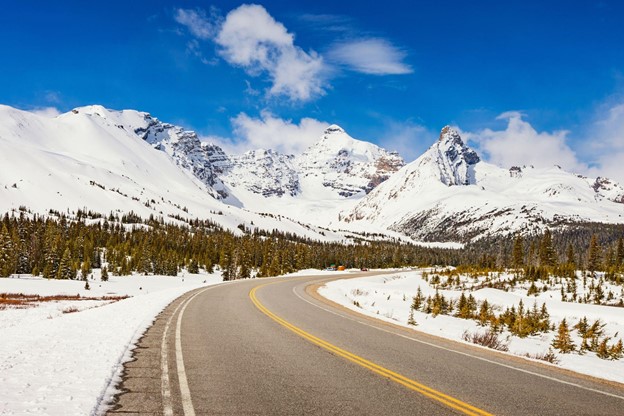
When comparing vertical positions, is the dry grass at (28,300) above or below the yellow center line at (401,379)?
below

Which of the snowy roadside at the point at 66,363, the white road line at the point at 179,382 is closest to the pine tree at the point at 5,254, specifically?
the snowy roadside at the point at 66,363

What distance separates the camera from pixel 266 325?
16.9 m

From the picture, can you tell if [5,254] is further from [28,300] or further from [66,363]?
[66,363]

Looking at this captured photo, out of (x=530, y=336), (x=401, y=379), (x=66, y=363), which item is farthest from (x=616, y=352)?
(x=66, y=363)

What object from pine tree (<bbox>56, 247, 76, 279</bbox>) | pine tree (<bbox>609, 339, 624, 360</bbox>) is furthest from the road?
pine tree (<bbox>56, 247, 76, 279</bbox>)

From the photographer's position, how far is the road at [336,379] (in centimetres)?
716

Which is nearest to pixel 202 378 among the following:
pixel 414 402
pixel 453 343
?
pixel 414 402

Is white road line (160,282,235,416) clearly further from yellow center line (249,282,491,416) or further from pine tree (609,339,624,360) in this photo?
pine tree (609,339,624,360)

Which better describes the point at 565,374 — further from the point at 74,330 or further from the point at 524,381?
the point at 74,330

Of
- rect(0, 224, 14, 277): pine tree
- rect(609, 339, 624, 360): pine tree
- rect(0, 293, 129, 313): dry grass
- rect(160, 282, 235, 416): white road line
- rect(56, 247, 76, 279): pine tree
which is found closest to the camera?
rect(160, 282, 235, 416): white road line

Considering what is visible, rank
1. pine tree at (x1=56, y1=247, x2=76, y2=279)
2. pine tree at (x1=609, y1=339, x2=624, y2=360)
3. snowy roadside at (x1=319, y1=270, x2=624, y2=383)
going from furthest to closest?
pine tree at (x1=56, y1=247, x2=76, y2=279), pine tree at (x1=609, y1=339, x2=624, y2=360), snowy roadside at (x1=319, y1=270, x2=624, y2=383)

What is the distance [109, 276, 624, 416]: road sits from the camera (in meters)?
7.16

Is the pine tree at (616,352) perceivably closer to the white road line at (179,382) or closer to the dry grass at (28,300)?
the white road line at (179,382)

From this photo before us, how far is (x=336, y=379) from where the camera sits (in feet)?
29.2
